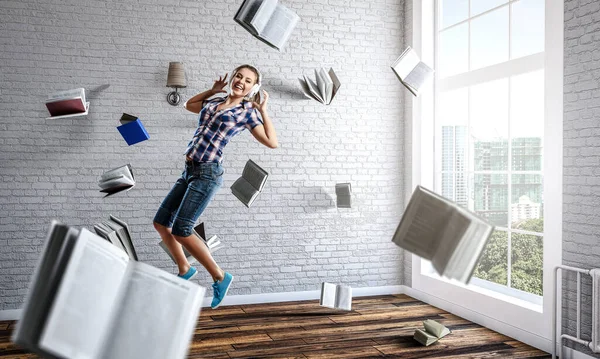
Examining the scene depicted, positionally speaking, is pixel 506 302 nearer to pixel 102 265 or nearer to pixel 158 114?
pixel 158 114

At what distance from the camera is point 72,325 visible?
1.18 meters

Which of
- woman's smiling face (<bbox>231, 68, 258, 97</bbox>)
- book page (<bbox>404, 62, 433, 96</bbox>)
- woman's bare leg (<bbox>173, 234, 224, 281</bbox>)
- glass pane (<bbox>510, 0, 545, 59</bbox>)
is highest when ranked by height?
glass pane (<bbox>510, 0, 545, 59</bbox>)

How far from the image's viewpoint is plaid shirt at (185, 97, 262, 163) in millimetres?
3883

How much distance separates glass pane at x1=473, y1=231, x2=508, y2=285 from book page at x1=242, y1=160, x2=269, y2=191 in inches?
79.4

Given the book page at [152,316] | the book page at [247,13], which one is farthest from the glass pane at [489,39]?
the book page at [152,316]

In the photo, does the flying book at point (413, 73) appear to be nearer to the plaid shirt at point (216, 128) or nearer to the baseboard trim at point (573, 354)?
the plaid shirt at point (216, 128)

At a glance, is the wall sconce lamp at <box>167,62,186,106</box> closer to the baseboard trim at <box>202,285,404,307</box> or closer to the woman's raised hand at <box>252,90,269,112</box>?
the woman's raised hand at <box>252,90,269,112</box>

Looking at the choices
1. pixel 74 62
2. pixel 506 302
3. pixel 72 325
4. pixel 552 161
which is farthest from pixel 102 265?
pixel 74 62

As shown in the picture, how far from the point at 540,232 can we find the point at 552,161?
739 millimetres

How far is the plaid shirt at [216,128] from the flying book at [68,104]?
4.07ft

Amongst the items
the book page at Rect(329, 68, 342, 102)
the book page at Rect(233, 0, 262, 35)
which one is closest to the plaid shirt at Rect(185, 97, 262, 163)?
the book page at Rect(233, 0, 262, 35)

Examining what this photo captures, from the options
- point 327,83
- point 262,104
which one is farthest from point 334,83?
point 262,104

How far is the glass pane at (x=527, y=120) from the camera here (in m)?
4.73

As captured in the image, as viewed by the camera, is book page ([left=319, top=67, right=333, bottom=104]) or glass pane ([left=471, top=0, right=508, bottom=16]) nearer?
glass pane ([left=471, top=0, right=508, bottom=16])
